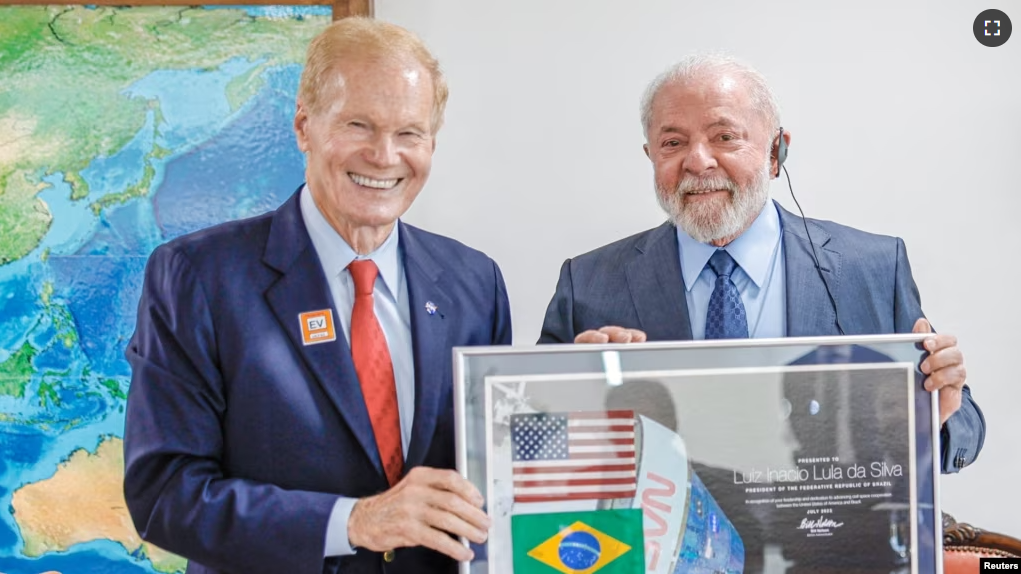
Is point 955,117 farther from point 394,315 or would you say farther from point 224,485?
point 224,485

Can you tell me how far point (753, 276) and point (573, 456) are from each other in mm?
711

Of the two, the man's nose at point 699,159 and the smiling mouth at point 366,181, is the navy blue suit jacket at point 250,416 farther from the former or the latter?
the man's nose at point 699,159

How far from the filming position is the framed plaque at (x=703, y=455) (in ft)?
5.11

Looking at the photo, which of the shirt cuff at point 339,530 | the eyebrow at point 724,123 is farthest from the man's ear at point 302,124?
the eyebrow at point 724,123

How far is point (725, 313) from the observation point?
1983 mm

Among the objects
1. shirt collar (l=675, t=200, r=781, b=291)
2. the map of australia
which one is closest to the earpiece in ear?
shirt collar (l=675, t=200, r=781, b=291)

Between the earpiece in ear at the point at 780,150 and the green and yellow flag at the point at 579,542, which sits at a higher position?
the earpiece in ear at the point at 780,150

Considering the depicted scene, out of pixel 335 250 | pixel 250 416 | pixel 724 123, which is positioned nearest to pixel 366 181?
pixel 335 250

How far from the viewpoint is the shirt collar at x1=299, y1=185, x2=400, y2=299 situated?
169 cm

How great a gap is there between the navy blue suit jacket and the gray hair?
86 centimetres

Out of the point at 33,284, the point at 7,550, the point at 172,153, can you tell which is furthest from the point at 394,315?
the point at 7,550

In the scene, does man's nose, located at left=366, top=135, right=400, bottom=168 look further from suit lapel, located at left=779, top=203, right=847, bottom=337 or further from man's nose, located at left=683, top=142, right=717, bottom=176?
suit lapel, located at left=779, top=203, right=847, bottom=337

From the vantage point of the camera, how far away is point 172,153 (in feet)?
9.25

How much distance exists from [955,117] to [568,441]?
7.05 ft
